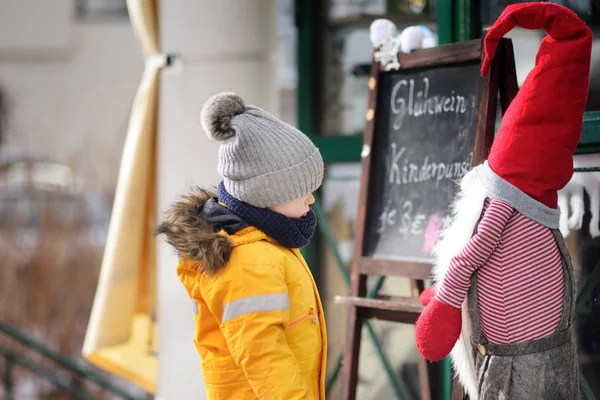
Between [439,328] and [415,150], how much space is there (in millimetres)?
870

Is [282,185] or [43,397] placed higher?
[282,185]

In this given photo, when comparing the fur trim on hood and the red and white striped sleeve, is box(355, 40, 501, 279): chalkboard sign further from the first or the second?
the fur trim on hood

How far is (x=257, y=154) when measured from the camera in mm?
1836

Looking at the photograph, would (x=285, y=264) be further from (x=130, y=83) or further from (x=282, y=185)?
(x=130, y=83)

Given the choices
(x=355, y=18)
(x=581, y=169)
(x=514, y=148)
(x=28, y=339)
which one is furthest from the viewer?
(x=28, y=339)

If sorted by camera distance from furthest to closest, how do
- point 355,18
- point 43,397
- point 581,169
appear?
point 43,397, point 355,18, point 581,169

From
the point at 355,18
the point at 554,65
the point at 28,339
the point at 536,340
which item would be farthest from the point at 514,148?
the point at 28,339

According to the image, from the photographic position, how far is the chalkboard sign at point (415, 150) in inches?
96.2

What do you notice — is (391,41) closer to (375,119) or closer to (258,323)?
(375,119)

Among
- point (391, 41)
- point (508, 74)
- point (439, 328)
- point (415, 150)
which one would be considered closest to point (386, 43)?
point (391, 41)

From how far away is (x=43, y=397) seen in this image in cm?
462

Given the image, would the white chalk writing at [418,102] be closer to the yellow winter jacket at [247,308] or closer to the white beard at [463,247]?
the white beard at [463,247]

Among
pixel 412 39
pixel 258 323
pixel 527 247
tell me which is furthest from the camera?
pixel 412 39

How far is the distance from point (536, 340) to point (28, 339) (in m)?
3.29
